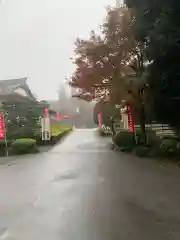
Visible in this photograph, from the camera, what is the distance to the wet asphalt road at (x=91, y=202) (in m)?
5.09

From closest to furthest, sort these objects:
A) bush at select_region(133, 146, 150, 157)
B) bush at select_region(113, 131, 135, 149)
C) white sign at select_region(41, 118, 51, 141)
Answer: bush at select_region(133, 146, 150, 157) < bush at select_region(113, 131, 135, 149) < white sign at select_region(41, 118, 51, 141)

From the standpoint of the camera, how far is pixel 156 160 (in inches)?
533

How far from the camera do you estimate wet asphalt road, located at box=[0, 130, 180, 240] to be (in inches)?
200

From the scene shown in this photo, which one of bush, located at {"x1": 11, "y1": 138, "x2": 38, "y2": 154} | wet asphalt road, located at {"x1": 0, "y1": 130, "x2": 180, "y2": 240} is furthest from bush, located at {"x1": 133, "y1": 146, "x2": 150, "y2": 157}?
bush, located at {"x1": 11, "y1": 138, "x2": 38, "y2": 154}

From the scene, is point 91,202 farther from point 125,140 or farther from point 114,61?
point 125,140

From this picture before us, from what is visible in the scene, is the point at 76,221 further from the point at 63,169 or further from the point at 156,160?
the point at 156,160

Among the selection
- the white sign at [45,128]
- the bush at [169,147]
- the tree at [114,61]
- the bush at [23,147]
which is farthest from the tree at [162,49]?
the white sign at [45,128]

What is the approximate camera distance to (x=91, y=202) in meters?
6.94

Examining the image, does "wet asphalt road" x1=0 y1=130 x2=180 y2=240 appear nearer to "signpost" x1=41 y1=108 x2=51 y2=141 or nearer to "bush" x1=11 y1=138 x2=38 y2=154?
"bush" x1=11 y1=138 x2=38 y2=154

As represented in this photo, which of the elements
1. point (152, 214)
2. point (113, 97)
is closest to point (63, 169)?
point (113, 97)

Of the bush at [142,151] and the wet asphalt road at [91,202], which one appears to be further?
the bush at [142,151]

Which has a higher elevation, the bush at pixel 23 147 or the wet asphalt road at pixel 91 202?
the bush at pixel 23 147

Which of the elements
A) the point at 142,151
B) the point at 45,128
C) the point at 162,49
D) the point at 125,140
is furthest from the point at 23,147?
the point at 162,49

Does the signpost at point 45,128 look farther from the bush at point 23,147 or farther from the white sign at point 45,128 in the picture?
the bush at point 23,147
